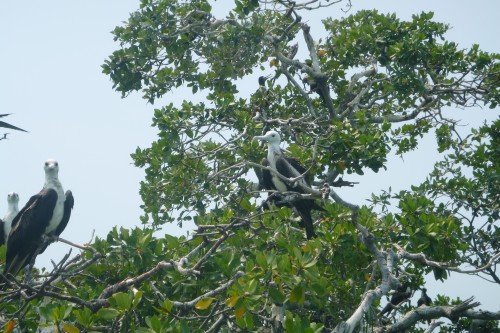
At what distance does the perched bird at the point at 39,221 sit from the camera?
5.29 metres

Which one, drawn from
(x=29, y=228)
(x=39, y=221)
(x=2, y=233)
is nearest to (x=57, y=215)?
(x=39, y=221)

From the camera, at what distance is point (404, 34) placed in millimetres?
7508

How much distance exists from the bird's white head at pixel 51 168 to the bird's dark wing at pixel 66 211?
8.6 inches

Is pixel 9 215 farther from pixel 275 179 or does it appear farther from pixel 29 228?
pixel 275 179

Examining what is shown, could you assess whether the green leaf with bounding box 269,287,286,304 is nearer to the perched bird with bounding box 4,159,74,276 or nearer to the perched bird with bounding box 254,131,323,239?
the perched bird with bounding box 4,159,74,276

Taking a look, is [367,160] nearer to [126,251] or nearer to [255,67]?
[126,251]

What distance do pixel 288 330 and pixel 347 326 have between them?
0.49 m

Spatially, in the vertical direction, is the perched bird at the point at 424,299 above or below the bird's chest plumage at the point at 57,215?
above

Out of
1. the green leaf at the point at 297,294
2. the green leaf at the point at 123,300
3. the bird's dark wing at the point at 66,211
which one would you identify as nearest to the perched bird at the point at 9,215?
the bird's dark wing at the point at 66,211

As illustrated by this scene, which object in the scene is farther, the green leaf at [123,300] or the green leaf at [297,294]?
the green leaf at [297,294]

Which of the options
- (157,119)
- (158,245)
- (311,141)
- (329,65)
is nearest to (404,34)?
(329,65)

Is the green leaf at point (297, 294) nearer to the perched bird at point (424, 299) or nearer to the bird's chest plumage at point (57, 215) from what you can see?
the perched bird at point (424, 299)

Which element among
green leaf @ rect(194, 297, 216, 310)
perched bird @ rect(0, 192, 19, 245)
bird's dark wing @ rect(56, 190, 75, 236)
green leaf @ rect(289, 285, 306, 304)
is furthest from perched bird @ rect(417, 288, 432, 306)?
perched bird @ rect(0, 192, 19, 245)

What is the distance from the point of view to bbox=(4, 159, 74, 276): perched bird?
5293 mm
